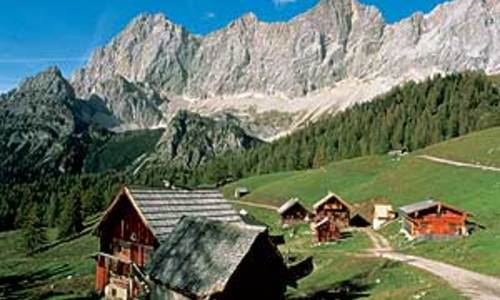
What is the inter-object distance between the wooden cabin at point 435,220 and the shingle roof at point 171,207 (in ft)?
106

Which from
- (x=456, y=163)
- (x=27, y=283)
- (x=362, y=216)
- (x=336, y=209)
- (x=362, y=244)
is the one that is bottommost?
(x=27, y=283)

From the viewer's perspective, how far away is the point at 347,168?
152750mm

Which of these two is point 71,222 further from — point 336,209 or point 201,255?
point 201,255

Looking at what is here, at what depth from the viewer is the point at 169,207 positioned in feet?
148

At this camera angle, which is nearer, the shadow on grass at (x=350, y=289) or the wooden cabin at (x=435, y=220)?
the shadow on grass at (x=350, y=289)

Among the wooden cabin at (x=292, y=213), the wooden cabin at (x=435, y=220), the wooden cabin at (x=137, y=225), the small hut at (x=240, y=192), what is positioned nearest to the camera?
the wooden cabin at (x=137, y=225)

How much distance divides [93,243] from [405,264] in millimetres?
78345

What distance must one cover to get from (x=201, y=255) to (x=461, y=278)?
19136mm

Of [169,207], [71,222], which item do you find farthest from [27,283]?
[71,222]

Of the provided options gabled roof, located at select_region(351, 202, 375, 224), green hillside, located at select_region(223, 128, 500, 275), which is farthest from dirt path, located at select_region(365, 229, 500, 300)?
gabled roof, located at select_region(351, 202, 375, 224)

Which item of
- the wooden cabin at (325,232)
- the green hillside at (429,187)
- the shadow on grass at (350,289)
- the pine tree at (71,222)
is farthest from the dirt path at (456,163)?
the pine tree at (71,222)

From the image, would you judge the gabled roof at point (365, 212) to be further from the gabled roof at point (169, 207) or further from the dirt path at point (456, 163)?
the gabled roof at point (169, 207)

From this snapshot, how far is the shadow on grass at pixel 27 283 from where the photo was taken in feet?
220

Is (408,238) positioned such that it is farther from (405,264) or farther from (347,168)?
(347,168)
